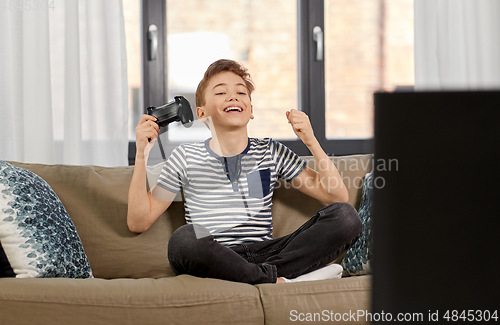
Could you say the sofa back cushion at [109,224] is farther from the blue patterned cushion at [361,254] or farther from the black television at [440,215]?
the black television at [440,215]

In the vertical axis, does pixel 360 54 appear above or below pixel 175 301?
above

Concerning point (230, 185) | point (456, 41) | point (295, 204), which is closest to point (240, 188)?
point (230, 185)

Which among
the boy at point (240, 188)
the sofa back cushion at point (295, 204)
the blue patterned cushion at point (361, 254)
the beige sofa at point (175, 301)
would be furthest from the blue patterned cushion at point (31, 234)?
the blue patterned cushion at point (361, 254)

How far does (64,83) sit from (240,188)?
3.37 ft

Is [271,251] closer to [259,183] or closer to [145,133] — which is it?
[259,183]

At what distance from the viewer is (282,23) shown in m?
2.27

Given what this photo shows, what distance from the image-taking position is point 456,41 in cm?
215

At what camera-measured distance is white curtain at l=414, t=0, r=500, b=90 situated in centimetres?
215

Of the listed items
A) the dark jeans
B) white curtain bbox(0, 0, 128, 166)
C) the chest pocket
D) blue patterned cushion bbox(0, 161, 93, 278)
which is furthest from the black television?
white curtain bbox(0, 0, 128, 166)

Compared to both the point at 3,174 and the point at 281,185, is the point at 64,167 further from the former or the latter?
the point at 281,185

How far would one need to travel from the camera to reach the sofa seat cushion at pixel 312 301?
976 millimetres

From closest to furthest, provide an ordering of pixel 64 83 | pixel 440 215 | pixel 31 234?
pixel 440 215 → pixel 31 234 → pixel 64 83

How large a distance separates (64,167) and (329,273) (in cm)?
95

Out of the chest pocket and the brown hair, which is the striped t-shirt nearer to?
the chest pocket
